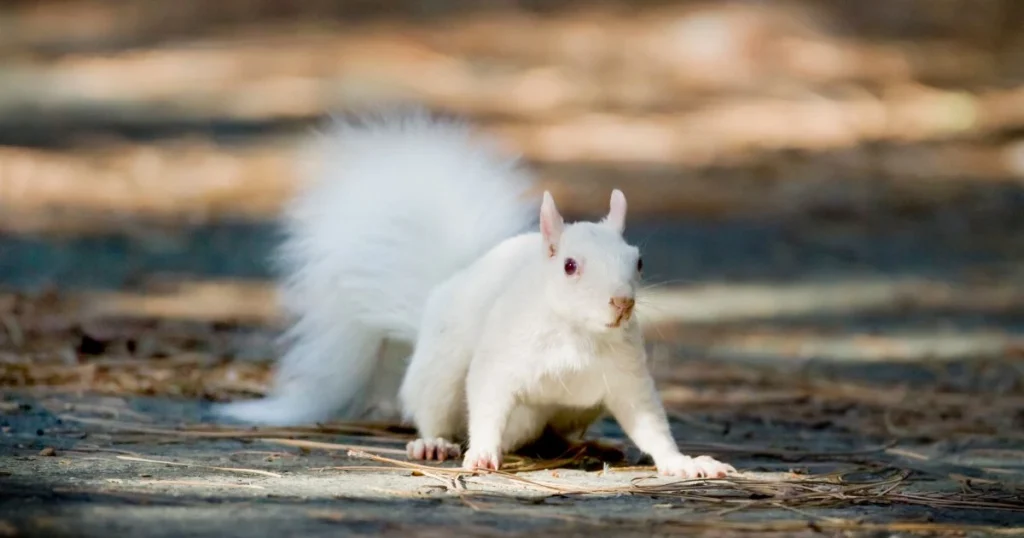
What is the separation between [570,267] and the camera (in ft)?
8.57

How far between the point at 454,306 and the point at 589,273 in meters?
0.44

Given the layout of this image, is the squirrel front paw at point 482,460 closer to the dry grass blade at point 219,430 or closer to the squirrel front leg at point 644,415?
the squirrel front leg at point 644,415

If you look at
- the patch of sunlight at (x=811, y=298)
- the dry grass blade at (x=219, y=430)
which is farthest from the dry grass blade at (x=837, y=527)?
the patch of sunlight at (x=811, y=298)

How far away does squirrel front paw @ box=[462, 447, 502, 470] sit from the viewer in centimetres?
268

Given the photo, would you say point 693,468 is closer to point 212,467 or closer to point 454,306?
point 454,306

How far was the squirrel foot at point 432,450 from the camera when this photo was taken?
284cm

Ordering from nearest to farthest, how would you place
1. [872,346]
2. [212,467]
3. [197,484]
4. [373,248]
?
[197,484] → [212,467] → [373,248] → [872,346]

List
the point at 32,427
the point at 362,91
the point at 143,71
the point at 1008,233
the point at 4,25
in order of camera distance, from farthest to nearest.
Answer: the point at 4,25 → the point at 143,71 → the point at 362,91 → the point at 1008,233 → the point at 32,427

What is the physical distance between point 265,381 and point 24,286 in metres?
1.50

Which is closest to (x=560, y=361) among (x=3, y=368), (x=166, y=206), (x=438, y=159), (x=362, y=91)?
(x=438, y=159)

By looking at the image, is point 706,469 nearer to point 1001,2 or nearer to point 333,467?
point 333,467

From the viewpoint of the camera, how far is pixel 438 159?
3.38m

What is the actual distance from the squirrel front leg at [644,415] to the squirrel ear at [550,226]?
0.83 ft

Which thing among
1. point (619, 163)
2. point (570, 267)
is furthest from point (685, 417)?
point (619, 163)
